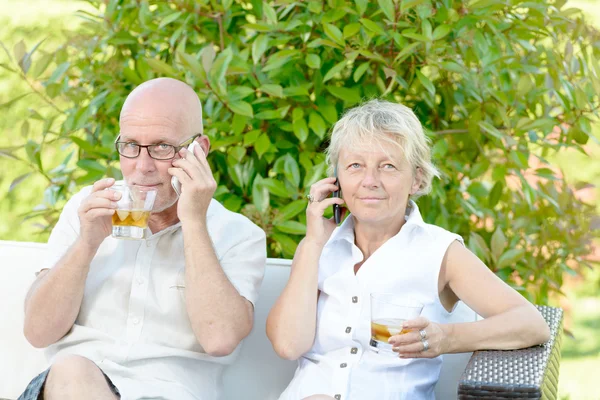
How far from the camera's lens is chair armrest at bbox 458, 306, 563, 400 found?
193cm

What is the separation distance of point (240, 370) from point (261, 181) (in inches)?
29.4

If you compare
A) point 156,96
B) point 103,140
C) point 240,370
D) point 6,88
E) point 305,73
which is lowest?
point 6,88

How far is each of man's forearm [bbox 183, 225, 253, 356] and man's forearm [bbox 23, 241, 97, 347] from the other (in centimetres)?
30

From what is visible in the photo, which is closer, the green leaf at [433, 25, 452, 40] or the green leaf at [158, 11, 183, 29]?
the green leaf at [433, 25, 452, 40]

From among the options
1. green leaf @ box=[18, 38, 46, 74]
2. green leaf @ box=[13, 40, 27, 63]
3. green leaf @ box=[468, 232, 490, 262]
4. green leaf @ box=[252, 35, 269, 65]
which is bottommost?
green leaf @ box=[468, 232, 490, 262]

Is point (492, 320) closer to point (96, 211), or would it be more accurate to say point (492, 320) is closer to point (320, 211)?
point (320, 211)

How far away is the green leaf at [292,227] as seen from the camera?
3.01m

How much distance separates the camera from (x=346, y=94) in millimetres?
3064

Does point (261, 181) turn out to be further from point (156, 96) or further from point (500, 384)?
point (500, 384)

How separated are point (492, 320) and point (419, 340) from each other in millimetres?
262

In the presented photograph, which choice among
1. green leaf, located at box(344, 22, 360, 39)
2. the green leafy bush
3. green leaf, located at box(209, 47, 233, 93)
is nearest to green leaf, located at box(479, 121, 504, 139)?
the green leafy bush

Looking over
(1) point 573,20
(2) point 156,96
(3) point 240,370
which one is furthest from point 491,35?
(3) point 240,370

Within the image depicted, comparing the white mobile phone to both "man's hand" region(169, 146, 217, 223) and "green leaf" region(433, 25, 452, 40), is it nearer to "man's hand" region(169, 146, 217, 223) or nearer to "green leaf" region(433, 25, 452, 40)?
"man's hand" region(169, 146, 217, 223)

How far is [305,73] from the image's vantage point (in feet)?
10.7
